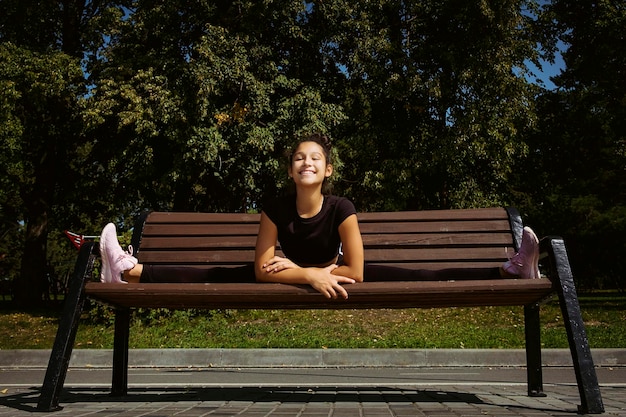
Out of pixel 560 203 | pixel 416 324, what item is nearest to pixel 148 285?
pixel 416 324

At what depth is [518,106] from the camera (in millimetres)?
20672

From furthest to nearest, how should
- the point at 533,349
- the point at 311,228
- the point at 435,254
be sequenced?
1. the point at 435,254
2. the point at 533,349
3. the point at 311,228

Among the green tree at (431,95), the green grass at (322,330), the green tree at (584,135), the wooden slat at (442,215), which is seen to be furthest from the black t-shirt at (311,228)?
the green tree at (584,135)

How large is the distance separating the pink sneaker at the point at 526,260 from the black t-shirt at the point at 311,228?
974 mm

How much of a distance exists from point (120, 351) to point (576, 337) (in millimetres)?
2869

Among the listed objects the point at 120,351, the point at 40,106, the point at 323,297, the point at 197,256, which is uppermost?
the point at 40,106

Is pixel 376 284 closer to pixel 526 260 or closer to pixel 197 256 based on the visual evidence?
pixel 526 260

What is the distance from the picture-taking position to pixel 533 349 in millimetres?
4473

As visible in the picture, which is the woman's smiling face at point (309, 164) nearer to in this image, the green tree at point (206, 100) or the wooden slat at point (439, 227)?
the wooden slat at point (439, 227)

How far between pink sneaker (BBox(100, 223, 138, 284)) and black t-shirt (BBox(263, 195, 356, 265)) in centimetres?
85

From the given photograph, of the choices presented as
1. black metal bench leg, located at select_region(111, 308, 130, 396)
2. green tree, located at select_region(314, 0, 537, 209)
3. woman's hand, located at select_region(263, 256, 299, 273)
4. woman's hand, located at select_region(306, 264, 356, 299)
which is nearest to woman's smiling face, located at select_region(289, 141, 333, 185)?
woman's hand, located at select_region(263, 256, 299, 273)

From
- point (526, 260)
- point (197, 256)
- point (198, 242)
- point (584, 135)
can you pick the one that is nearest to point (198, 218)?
point (198, 242)

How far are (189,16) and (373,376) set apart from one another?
16874mm

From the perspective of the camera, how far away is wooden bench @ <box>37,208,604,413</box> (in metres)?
3.47
